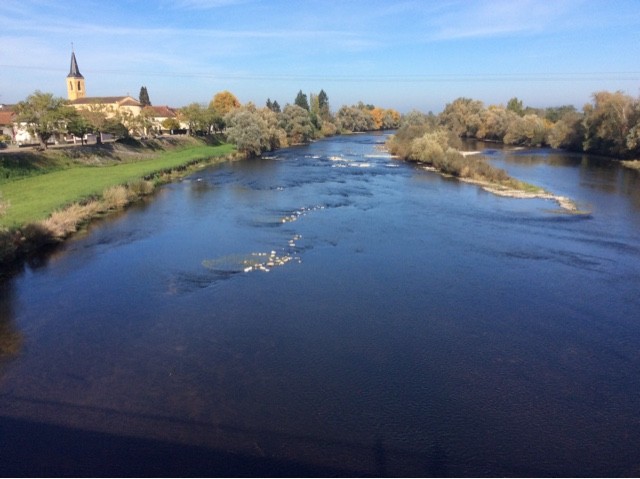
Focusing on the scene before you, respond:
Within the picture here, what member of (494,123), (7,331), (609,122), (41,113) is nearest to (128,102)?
(41,113)

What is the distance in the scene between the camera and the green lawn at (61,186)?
18.9 m

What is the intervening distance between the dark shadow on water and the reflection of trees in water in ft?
10.0

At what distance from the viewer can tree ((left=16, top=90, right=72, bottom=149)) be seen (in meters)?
28.9

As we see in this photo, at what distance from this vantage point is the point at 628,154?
44.0 metres

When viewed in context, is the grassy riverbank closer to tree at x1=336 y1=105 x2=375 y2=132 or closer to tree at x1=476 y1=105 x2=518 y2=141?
tree at x1=476 y1=105 x2=518 y2=141

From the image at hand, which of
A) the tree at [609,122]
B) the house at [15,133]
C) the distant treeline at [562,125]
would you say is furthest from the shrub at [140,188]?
the tree at [609,122]

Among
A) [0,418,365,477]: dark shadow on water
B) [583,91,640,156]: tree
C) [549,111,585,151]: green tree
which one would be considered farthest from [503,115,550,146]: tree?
[0,418,365,477]: dark shadow on water

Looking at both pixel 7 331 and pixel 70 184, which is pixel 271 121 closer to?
pixel 70 184

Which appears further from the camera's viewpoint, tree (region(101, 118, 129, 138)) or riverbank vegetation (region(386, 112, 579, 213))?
tree (region(101, 118, 129, 138))

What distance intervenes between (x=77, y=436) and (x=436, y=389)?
21.0ft

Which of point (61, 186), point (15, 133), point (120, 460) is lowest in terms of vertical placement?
point (120, 460)

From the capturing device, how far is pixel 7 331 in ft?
37.3

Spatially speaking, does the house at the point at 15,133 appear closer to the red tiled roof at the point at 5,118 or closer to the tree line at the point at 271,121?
the red tiled roof at the point at 5,118

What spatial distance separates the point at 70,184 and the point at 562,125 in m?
54.6
